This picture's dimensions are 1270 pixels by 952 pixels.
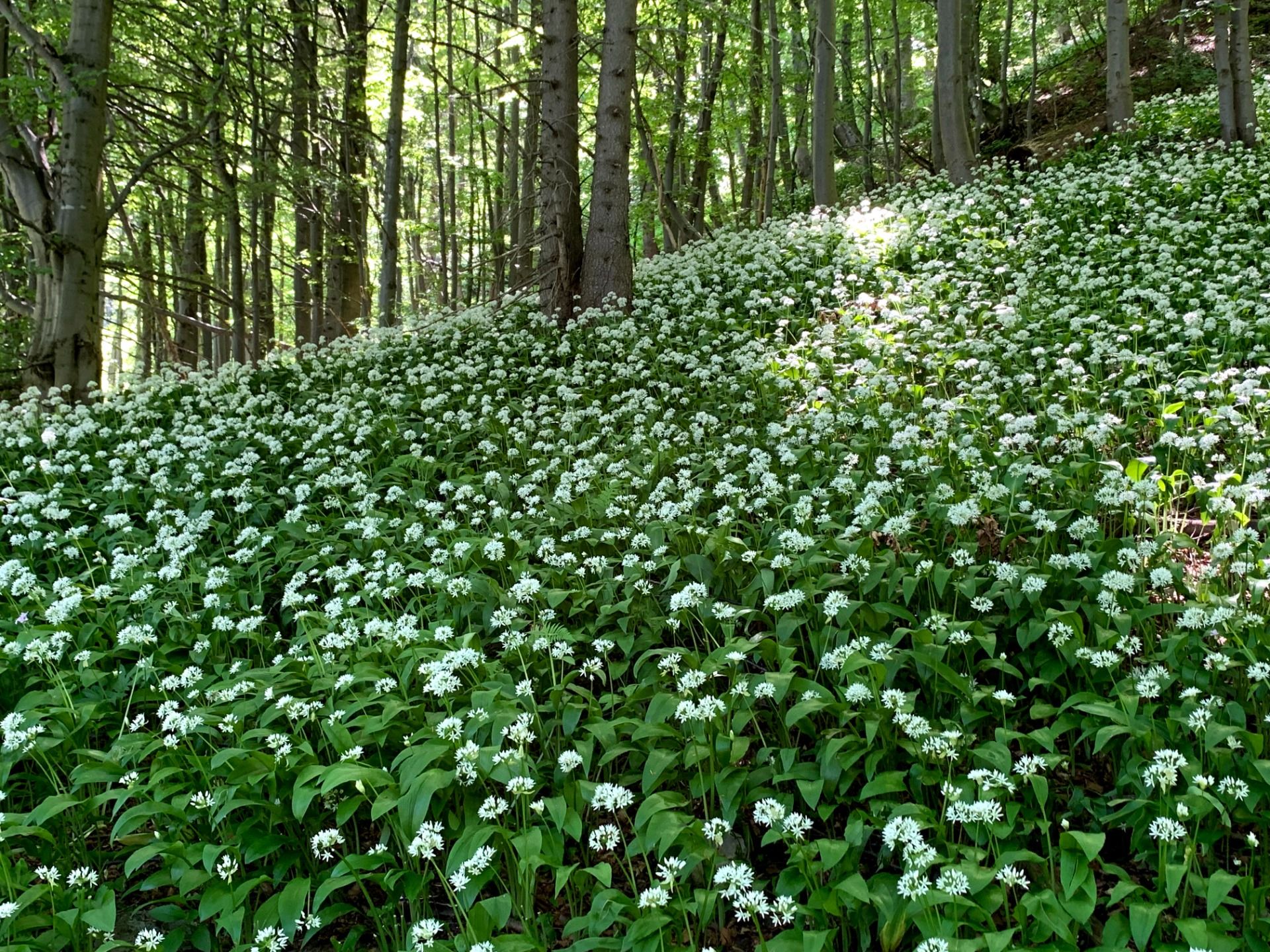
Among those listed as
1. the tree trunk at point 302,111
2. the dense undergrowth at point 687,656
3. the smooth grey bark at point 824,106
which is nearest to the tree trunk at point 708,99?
the smooth grey bark at point 824,106

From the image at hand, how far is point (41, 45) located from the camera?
8617 mm

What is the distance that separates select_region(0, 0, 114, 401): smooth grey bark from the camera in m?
8.89

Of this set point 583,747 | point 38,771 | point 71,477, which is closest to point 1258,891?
point 583,747

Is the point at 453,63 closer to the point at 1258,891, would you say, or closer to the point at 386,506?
the point at 386,506

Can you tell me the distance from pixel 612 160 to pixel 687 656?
7061mm

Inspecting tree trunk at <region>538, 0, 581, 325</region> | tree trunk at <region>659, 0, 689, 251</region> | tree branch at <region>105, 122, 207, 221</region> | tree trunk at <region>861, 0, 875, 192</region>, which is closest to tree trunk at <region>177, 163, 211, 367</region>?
tree branch at <region>105, 122, 207, 221</region>

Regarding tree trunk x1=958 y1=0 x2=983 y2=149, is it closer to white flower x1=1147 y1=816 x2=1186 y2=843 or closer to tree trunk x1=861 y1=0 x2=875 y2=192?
tree trunk x1=861 y1=0 x2=875 y2=192

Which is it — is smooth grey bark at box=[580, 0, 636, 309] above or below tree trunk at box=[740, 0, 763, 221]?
below

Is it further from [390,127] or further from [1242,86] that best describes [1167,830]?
[1242,86]

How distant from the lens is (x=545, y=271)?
10148mm

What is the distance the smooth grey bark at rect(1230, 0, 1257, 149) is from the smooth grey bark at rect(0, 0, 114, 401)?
1442cm

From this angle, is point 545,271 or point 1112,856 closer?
point 1112,856

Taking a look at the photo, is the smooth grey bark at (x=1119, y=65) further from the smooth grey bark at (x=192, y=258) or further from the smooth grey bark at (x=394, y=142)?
the smooth grey bark at (x=192, y=258)

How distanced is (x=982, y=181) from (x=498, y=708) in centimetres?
1293
